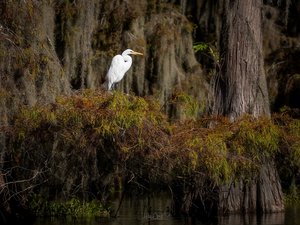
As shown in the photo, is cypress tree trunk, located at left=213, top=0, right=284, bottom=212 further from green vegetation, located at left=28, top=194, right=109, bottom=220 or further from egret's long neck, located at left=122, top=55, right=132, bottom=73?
green vegetation, located at left=28, top=194, right=109, bottom=220

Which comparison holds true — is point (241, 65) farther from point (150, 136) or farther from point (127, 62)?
point (150, 136)

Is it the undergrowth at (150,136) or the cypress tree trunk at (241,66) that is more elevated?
the cypress tree trunk at (241,66)

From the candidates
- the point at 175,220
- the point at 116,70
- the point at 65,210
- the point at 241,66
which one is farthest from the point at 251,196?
the point at 116,70

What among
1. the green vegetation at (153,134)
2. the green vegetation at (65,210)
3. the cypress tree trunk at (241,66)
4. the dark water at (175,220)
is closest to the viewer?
the green vegetation at (153,134)

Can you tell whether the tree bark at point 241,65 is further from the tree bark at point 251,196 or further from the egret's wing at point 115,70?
the egret's wing at point 115,70

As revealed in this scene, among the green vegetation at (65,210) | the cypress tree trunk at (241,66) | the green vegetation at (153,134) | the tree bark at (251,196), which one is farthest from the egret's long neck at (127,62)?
the tree bark at (251,196)

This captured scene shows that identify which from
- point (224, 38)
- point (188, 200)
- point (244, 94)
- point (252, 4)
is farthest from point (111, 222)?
point (252, 4)

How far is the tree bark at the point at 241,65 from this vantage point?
6660 millimetres

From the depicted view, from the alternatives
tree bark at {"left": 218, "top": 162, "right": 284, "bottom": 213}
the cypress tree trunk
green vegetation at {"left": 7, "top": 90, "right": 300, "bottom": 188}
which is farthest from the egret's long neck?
tree bark at {"left": 218, "top": 162, "right": 284, "bottom": 213}

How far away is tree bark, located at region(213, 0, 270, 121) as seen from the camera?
6.66 meters

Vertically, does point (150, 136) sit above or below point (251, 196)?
above

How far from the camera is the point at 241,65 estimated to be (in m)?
6.74

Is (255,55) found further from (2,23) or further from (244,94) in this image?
(2,23)

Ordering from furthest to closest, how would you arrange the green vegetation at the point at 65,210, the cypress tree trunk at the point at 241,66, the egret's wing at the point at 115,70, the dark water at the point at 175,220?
the egret's wing at the point at 115,70, the cypress tree trunk at the point at 241,66, the green vegetation at the point at 65,210, the dark water at the point at 175,220
